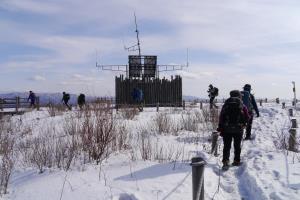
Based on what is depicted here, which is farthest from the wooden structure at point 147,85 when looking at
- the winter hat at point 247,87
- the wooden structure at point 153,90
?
the winter hat at point 247,87

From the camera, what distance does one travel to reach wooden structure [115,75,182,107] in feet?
121

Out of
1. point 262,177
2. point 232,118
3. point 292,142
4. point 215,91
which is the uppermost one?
point 215,91

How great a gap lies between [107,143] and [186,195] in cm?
305

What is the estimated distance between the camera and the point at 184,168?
8844 millimetres

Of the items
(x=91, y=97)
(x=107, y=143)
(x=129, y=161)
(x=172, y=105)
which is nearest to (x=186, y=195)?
(x=129, y=161)

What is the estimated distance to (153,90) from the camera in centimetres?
3762

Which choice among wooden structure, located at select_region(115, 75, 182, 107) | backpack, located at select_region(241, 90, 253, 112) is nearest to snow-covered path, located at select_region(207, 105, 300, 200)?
backpack, located at select_region(241, 90, 253, 112)

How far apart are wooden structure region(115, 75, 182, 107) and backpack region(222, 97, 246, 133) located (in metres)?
26.5

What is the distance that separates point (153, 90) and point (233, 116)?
27.9m

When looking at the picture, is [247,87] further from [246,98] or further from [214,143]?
[214,143]

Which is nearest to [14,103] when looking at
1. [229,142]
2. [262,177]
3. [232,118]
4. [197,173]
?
[229,142]

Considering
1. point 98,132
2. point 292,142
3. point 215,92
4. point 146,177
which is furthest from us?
point 215,92

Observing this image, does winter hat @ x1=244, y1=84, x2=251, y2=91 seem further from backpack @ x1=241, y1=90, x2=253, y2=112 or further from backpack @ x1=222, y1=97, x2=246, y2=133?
backpack @ x1=222, y1=97, x2=246, y2=133

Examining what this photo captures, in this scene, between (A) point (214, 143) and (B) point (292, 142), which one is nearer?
(A) point (214, 143)
